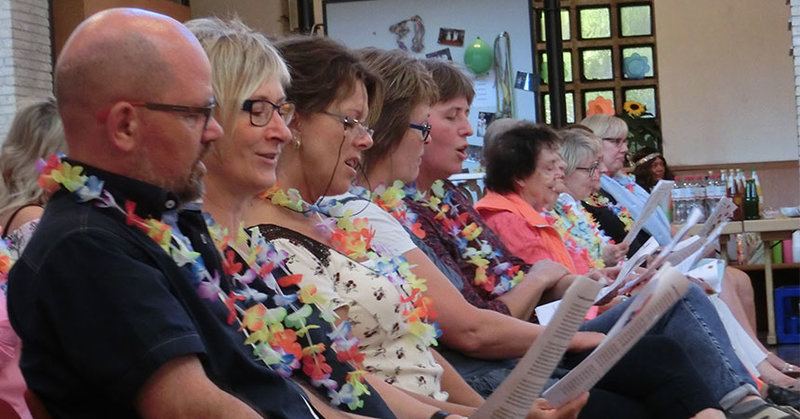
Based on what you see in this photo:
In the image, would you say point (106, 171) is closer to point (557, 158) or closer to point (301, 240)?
point (301, 240)

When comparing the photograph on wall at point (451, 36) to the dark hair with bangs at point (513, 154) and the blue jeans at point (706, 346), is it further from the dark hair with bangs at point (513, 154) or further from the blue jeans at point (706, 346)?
the blue jeans at point (706, 346)

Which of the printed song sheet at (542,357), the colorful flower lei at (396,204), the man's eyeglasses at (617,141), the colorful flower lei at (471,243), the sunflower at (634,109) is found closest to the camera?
the printed song sheet at (542,357)

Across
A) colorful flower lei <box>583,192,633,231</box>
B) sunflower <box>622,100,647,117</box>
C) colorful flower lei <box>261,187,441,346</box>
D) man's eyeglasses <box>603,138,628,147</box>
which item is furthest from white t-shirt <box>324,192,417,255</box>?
sunflower <box>622,100,647,117</box>

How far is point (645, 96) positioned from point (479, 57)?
396 centimetres

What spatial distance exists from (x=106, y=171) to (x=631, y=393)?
4.79ft

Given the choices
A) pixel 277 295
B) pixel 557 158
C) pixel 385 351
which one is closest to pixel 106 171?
pixel 277 295

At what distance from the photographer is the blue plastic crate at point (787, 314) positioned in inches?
277

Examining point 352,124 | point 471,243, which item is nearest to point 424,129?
point 471,243

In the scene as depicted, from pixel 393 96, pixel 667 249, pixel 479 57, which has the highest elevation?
pixel 479 57

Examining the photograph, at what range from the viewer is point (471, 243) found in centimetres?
320

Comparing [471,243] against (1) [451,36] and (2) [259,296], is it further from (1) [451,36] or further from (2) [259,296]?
(1) [451,36]

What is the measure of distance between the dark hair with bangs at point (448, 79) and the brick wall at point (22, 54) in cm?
425

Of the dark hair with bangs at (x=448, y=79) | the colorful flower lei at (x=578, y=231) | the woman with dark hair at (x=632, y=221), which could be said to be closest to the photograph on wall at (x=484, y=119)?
the woman with dark hair at (x=632, y=221)

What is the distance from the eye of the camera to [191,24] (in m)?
2.01
